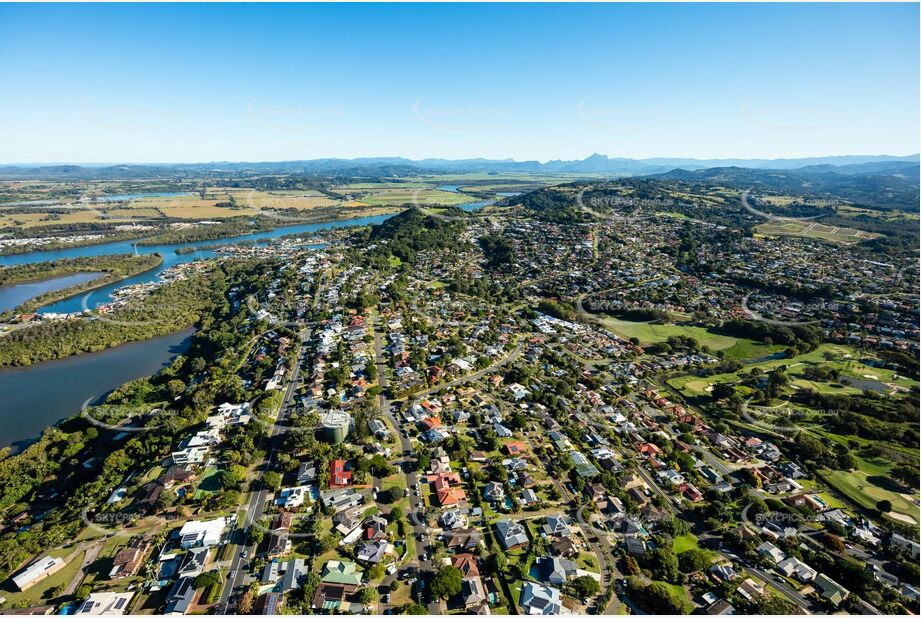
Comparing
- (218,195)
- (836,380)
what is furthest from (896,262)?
(218,195)

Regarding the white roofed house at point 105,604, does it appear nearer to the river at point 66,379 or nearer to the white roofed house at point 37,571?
the white roofed house at point 37,571

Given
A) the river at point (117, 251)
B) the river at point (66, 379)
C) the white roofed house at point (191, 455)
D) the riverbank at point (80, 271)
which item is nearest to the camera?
the white roofed house at point (191, 455)

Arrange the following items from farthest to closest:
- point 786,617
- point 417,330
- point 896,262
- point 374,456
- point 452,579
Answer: point 896,262 → point 417,330 → point 374,456 → point 452,579 → point 786,617

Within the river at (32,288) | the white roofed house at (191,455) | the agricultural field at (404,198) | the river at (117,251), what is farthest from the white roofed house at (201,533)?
the agricultural field at (404,198)

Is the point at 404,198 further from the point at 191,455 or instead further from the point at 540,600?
the point at 540,600

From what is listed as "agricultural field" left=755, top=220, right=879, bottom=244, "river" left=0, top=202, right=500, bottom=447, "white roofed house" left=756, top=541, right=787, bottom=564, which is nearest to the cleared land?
"white roofed house" left=756, top=541, right=787, bottom=564

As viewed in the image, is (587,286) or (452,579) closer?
(452,579)

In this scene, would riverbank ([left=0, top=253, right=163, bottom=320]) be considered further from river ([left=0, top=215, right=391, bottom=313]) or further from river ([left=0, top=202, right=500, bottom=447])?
river ([left=0, top=202, right=500, bottom=447])

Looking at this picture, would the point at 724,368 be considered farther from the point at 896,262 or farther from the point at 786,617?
the point at 896,262
